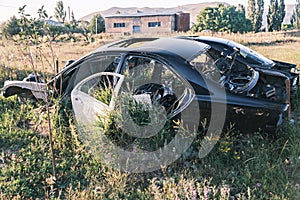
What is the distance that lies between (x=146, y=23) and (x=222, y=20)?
12762 mm

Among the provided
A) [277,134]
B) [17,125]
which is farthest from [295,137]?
[17,125]

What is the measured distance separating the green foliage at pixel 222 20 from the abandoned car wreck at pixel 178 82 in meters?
35.2

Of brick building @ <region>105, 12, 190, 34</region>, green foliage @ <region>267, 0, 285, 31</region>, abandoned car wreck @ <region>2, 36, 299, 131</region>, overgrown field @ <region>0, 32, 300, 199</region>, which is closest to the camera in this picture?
overgrown field @ <region>0, 32, 300, 199</region>

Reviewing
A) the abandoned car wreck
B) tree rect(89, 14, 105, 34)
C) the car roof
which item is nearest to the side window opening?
the abandoned car wreck

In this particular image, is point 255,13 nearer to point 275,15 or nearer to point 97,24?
point 275,15

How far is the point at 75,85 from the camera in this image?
4.29 m

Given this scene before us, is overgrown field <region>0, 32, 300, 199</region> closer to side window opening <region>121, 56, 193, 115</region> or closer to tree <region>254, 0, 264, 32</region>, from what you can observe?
side window opening <region>121, 56, 193, 115</region>

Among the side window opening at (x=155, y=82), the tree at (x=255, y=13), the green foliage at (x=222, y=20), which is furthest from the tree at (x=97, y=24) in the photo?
the side window opening at (x=155, y=82)

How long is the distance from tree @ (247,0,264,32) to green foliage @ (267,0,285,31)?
1325 mm

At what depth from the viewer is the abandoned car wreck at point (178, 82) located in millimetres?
3434

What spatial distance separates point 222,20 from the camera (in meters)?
38.4

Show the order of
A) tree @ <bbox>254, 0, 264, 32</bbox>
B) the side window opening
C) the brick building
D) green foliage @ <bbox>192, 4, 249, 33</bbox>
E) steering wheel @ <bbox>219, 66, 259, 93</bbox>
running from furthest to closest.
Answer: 1. the brick building
2. tree @ <bbox>254, 0, 264, 32</bbox>
3. green foliage @ <bbox>192, 4, 249, 33</bbox>
4. steering wheel @ <bbox>219, 66, 259, 93</bbox>
5. the side window opening

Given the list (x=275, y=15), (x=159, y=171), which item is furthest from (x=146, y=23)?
(x=159, y=171)

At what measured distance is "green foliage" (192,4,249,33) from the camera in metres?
38.0
